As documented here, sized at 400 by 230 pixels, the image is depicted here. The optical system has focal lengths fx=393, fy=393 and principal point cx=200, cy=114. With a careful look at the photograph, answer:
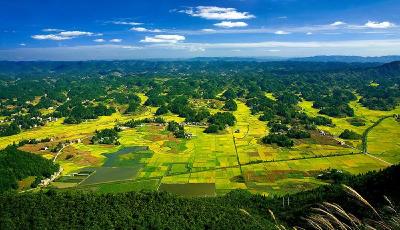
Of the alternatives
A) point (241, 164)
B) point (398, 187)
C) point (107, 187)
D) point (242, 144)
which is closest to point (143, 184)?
point (107, 187)

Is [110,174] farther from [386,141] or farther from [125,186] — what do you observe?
[386,141]

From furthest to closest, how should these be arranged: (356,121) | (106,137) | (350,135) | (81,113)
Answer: (81,113) < (356,121) < (106,137) < (350,135)

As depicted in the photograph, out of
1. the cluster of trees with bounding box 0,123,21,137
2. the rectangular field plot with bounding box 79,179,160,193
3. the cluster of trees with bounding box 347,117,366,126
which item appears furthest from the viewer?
the cluster of trees with bounding box 347,117,366,126

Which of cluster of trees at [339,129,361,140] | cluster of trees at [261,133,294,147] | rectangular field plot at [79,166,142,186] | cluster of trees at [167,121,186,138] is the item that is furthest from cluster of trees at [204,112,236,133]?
rectangular field plot at [79,166,142,186]

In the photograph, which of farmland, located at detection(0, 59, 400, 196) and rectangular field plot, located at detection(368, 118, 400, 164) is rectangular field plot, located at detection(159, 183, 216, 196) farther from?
rectangular field plot, located at detection(368, 118, 400, 164)

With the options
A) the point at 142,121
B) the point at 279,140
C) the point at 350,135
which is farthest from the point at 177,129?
the point at 350,135

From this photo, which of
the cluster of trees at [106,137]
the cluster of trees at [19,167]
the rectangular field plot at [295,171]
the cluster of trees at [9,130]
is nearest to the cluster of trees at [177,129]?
the cluster of trees at [106,137]

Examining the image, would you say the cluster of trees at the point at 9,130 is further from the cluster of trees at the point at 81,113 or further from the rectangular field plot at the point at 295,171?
the rectangular field plot at the point at 295,171
